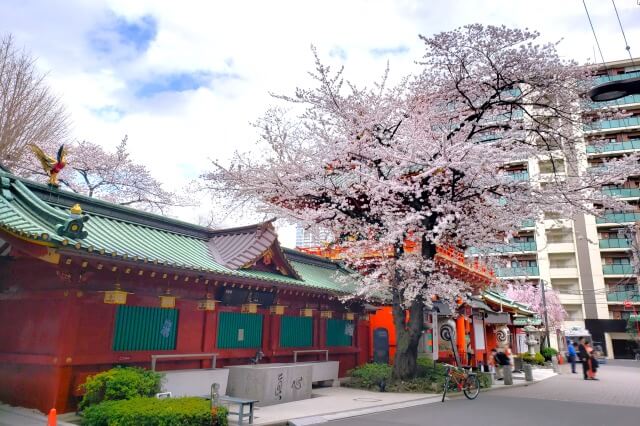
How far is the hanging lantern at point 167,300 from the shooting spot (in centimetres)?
1137

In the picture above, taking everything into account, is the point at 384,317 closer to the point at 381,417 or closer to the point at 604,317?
the point at 381,417

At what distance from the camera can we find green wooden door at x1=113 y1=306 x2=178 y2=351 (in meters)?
10.7

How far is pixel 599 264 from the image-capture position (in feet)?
167

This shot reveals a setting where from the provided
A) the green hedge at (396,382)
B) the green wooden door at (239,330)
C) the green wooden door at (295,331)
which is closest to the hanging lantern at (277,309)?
the green wooden door at (239,330)

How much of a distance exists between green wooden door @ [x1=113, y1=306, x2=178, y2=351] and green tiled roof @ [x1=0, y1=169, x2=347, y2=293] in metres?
1.52

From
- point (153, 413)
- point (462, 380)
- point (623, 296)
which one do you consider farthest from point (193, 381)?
point (623, 296)

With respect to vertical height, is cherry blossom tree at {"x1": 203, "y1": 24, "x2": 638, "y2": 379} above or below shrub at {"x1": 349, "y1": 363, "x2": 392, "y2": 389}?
above

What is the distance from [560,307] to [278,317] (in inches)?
1745

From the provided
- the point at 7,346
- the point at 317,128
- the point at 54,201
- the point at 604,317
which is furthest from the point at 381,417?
the point at 604,317

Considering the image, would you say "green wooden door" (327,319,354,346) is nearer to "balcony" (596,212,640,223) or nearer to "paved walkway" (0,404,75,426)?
"paved walkway" (0,404,75,426)

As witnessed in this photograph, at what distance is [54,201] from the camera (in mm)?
11188

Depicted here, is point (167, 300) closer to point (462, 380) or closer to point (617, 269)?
point (462, 380)

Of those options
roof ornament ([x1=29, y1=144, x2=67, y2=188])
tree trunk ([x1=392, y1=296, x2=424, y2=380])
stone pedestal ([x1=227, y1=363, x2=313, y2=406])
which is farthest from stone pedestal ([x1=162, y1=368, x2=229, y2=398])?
tree trunk ([x1=392, y1=296, x2=424, y2=380])

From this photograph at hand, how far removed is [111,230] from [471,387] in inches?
497
